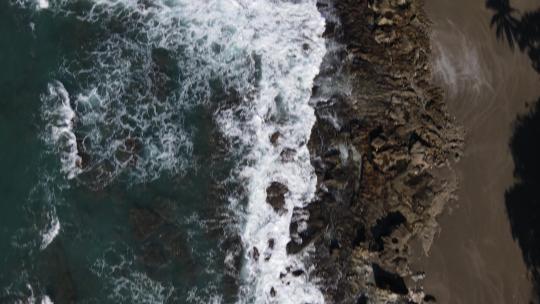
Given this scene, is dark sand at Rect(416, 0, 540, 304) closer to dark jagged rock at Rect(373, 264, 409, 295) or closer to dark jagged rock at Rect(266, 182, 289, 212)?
dark jagged rock at Rect(373, 264, 409, 295)

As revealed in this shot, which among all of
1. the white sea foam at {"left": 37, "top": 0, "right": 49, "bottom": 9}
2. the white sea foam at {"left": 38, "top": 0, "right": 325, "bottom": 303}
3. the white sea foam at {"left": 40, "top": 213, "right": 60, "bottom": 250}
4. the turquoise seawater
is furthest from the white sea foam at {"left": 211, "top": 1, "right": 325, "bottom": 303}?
the white sea foam at {"left": 37, "top": 0, "right": 49, "bottom": 9}

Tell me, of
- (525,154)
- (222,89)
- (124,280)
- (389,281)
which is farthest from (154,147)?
(525,154)

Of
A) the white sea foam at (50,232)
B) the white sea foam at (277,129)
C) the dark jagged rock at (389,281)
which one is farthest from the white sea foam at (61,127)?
the dark jagged rock at (389,281)

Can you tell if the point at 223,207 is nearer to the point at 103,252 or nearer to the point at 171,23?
the point at 103,252

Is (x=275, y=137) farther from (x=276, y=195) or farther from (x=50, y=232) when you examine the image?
(x=50, y=232)

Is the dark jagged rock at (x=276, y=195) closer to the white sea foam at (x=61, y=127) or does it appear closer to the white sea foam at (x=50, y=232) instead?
the white sea foam at (x=61, y=127)
